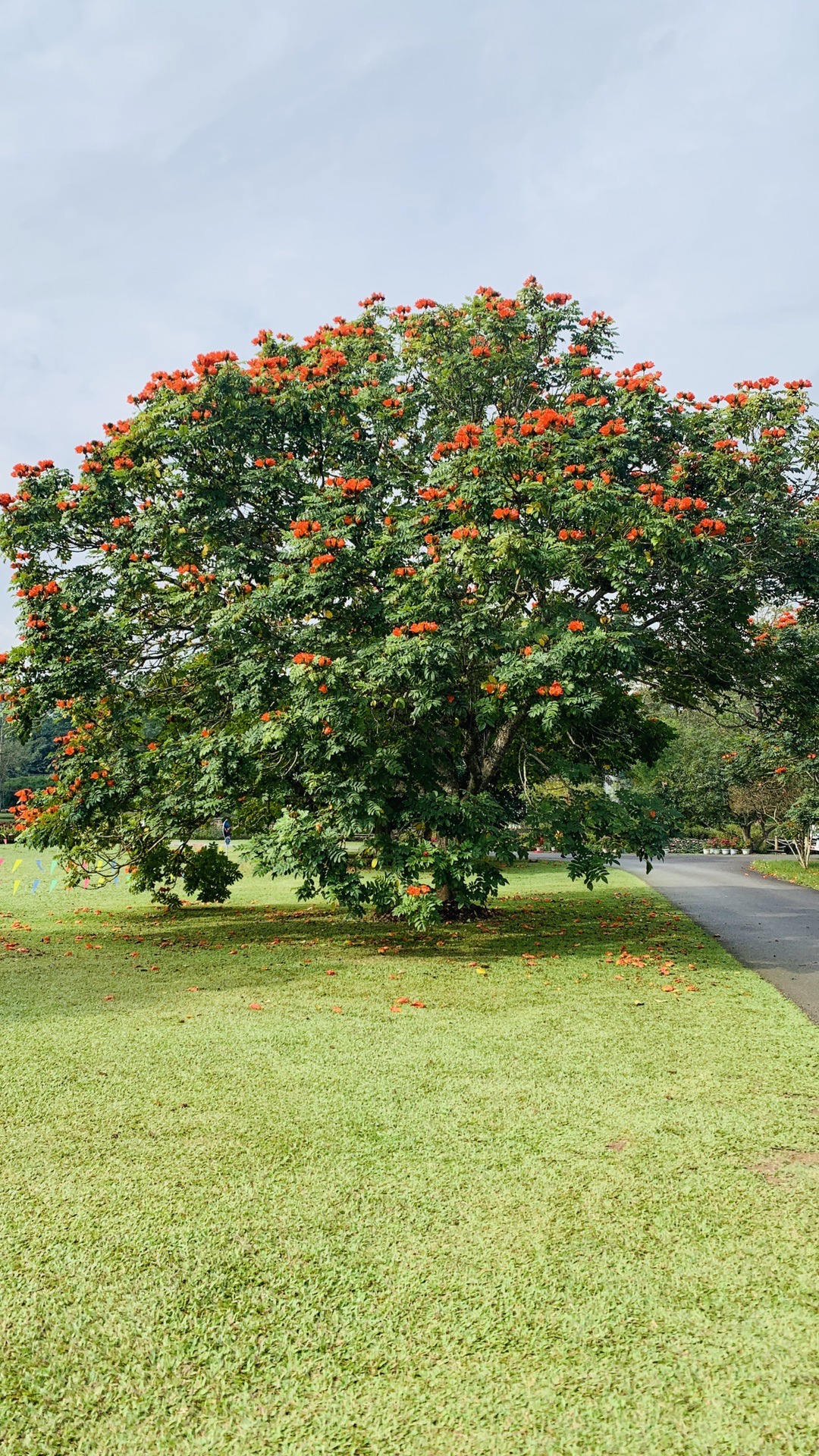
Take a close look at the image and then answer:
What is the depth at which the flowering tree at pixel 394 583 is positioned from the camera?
9117 millimetres

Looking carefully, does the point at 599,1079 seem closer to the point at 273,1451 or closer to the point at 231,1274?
the point at 231,1274

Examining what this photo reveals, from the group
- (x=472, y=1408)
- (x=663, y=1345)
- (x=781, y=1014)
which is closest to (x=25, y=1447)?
(x=472, y=1408)

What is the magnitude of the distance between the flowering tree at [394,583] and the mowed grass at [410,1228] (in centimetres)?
284

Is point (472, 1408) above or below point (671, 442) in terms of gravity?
below

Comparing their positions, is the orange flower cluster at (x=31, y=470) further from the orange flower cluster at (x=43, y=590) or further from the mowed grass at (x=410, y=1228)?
the mowed grass at (x=410, y=1228)

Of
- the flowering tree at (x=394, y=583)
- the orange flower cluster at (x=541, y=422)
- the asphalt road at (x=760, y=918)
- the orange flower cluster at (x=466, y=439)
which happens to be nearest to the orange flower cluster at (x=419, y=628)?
the flowering tree at (x=394, y=583)

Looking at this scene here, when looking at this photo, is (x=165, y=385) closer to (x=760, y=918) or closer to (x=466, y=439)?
(x=466, y=439)

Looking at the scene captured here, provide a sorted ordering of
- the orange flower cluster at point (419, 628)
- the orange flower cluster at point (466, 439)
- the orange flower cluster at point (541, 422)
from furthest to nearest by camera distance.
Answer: the orange flower cluster at point (466, 439)
the orange flower cluster at point (541, 422)
the orange flower cluster at point (419, 628)

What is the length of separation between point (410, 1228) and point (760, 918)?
450 inches

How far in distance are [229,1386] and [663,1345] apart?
1.38 metres

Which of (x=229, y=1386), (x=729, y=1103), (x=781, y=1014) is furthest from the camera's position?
(x=781, y=1014)

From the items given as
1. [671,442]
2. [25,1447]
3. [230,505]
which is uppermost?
[671,442]

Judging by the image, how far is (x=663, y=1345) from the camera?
2799 millimetres

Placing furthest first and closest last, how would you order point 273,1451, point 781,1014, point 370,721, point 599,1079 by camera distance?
point 370,721 → point 781,1014 → point 599,1079 → point 273,1451
